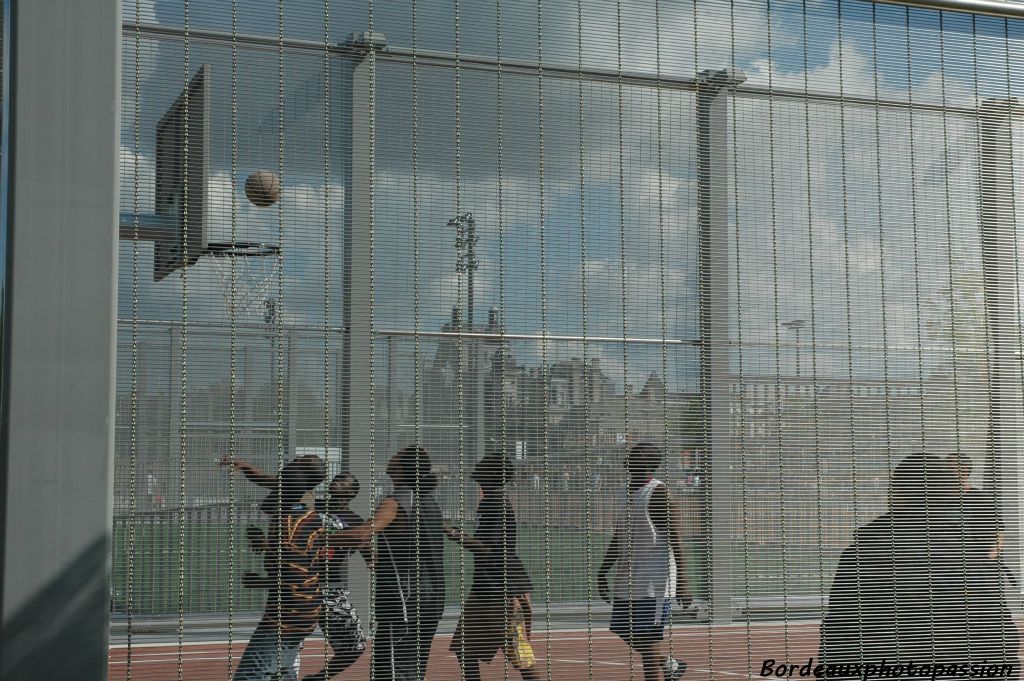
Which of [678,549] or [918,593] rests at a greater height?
[678,549]

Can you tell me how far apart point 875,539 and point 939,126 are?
2.73 metres

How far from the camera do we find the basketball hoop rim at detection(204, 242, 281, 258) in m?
6.04

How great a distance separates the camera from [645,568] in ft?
22.2

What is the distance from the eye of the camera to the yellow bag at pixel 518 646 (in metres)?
6.45

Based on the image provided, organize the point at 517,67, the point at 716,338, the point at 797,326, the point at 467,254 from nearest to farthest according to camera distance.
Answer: the point at 467,254 < the point at 517,67 < the point at 716,338 < the point at 797,326

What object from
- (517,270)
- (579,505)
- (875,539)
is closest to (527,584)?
(579,505)

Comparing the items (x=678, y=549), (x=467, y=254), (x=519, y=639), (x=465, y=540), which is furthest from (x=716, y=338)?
(x=519, y=639)

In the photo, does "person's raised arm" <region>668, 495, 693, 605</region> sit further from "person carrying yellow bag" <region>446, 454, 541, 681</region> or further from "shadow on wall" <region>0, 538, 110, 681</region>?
"shadow on wall" <region>0, 538, 110, 681</region>

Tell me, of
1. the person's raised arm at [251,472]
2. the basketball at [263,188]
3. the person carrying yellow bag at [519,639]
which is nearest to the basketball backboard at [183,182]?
the basketball at [263,188]

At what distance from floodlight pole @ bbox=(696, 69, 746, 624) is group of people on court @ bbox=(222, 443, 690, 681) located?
30 centimetres

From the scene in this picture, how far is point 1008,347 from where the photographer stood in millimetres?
7770

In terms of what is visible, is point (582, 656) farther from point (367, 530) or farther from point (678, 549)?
point (367, 530)

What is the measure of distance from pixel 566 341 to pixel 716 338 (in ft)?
3.12

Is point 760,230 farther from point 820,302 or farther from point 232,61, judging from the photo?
point 232,61
